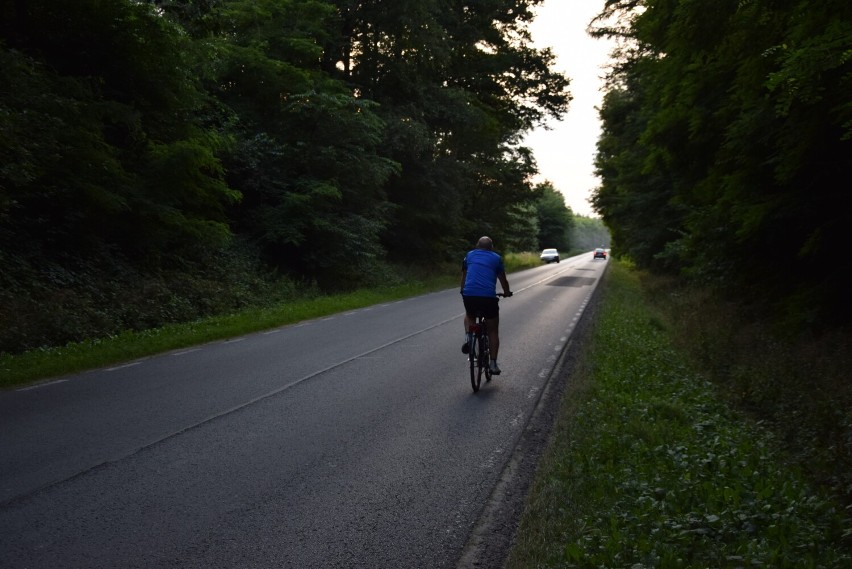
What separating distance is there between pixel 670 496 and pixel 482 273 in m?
4.99

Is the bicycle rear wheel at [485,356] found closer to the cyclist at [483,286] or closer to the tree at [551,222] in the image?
the cyclist at [483,286]

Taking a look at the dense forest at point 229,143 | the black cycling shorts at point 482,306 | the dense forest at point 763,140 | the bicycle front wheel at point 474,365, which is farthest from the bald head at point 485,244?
the dense forest at point 229,143

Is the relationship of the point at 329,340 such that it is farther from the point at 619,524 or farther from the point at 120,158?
the point at 619,524

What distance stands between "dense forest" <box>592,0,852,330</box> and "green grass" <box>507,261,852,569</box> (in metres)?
2.65

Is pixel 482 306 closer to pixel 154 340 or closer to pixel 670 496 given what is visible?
pixel 670 496

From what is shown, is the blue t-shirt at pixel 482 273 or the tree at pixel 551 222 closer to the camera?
the blue t-shirt at pixel 482 273

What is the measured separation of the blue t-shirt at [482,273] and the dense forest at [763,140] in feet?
10.9

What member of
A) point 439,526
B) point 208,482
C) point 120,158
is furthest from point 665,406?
point 120,158

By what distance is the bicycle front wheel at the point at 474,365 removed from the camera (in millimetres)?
9031

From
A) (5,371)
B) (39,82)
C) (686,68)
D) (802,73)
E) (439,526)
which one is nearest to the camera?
(439,526)

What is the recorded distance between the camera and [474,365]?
360 inches

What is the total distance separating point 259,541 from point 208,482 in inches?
48.0

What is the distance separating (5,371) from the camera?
29.5ft

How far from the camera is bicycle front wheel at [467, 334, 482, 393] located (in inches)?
356
